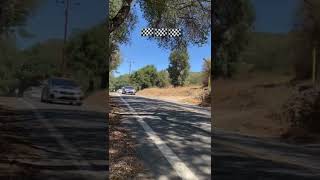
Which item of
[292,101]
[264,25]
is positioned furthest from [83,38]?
[292,101]

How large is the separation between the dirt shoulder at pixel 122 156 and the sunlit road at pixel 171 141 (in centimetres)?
18

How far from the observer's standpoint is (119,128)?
14164mm

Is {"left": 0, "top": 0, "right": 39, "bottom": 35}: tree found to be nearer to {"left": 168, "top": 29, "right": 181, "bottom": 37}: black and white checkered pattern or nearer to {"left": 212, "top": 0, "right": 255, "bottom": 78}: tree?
{"left": 212, "top": 0, "right": 255, "bottom": 78}: tree

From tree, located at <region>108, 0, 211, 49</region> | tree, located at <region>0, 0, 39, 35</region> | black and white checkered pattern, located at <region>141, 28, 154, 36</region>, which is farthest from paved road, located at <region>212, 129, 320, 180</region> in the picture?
black and white checkered pattern, located at <region>141, 28, 154, 36</region>

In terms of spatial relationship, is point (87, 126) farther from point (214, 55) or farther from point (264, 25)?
point (264, 25)

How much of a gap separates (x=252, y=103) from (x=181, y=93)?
23220 millimetres

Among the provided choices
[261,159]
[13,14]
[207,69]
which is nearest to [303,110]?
[261,159]

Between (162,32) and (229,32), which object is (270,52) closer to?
(229,32)

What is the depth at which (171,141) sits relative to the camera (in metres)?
11.3

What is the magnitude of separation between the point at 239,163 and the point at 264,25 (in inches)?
56.6

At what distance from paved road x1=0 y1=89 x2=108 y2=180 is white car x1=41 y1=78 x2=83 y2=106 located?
9 centimetres

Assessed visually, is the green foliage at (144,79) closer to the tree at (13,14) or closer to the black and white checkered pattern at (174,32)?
the black and white checkered pattern at (174,32)

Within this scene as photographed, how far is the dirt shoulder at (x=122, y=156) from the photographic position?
27.9ft

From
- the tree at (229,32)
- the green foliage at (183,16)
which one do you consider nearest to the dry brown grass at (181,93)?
the green foliage at (183,16)
